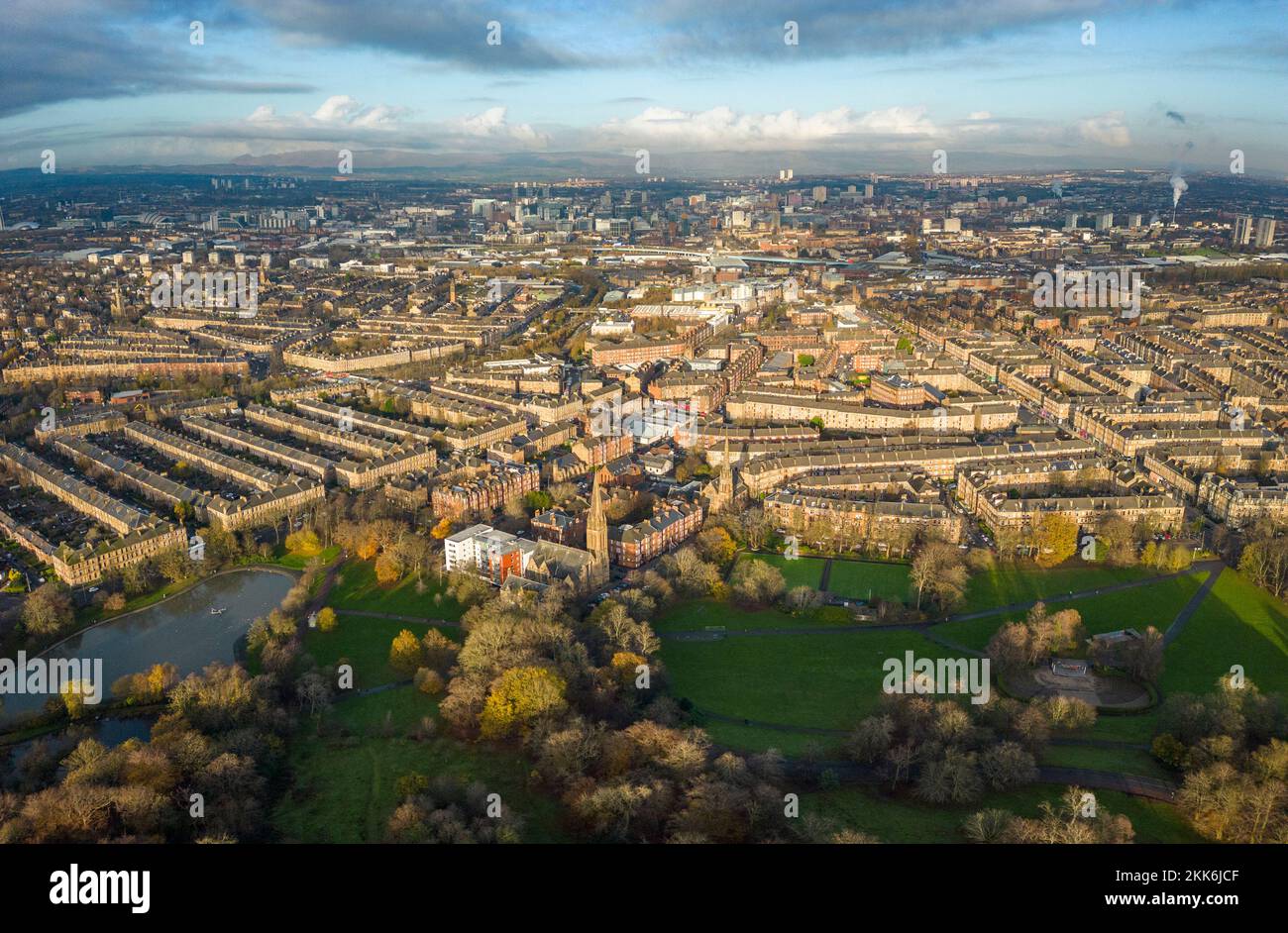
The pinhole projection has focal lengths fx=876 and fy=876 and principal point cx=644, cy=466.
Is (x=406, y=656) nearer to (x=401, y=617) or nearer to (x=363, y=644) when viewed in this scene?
(x=363, y=644)

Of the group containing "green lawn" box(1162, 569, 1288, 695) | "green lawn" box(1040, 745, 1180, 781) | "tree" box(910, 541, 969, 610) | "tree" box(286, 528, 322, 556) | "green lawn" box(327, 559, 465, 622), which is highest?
"tree" box(286, 528, 322, 556)

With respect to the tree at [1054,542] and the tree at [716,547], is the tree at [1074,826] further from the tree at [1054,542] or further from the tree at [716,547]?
the tree at [716,547]

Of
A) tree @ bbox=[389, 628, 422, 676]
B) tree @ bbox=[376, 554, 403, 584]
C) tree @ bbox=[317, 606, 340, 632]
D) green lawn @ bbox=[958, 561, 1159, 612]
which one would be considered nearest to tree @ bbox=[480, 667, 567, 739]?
tree @ bbox=[389, 628, 422, 676]

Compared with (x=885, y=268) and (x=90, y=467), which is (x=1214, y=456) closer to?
(x=90, y=467)

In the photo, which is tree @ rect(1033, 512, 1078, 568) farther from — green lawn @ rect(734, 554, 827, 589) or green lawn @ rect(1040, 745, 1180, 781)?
green lawn @ rect(1040, 745, 1180, 781)

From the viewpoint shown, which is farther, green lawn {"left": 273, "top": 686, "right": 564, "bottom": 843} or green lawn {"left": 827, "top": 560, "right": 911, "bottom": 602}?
green lawn {"left": 827, "top": 560, "right": 911, "bottom": 602}

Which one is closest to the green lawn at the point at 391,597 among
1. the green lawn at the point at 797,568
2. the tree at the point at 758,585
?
the tree at the point at 758,585

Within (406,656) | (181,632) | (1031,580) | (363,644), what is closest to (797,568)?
(1031,580)

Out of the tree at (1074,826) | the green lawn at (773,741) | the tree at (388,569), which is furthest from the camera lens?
the tree at (388,569)
